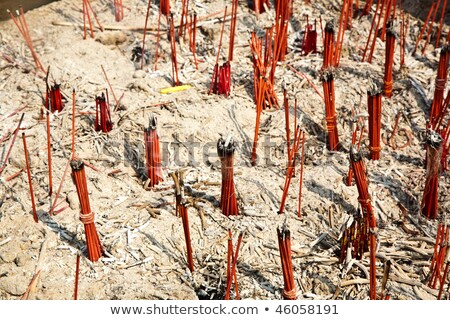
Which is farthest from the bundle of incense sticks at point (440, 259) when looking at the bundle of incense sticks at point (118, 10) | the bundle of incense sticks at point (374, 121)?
the bundle of incense sticks at point (118, 10)

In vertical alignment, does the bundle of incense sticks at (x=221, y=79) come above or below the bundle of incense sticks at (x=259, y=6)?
below

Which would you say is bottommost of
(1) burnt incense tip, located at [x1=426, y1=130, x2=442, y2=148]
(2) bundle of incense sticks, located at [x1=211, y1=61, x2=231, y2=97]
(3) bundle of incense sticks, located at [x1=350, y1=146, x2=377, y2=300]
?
(3) bundle of incense sticks, located at [x1=350, y1=146, x2=377, y2=300]

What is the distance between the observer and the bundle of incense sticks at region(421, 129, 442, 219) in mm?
2936

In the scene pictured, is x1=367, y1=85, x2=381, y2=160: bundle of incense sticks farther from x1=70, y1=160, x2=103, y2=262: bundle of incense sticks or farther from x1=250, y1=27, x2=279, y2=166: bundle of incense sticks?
x1=70, y1=160, x2=103, y2=262: bundle of incense sticks

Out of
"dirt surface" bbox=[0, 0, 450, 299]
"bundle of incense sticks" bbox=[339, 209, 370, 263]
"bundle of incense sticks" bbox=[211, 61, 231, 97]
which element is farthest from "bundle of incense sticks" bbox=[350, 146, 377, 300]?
"bundle of incense sticks" bbox=[211, 61, 231, 97]

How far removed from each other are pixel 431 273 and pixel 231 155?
1001 millimetres

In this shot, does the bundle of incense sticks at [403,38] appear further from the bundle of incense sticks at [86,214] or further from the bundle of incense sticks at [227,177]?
the bundle of incense sticks at [86,214]

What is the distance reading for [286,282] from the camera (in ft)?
8.32

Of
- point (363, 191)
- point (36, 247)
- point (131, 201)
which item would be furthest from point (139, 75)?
point (363, 191)

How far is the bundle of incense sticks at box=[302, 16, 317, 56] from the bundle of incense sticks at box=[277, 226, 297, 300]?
1.77 m

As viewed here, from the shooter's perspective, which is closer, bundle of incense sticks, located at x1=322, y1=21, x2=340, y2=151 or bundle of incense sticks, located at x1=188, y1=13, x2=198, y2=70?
bundle of incense sticks, located at x1=322, y1=21, x2=340, y2=151

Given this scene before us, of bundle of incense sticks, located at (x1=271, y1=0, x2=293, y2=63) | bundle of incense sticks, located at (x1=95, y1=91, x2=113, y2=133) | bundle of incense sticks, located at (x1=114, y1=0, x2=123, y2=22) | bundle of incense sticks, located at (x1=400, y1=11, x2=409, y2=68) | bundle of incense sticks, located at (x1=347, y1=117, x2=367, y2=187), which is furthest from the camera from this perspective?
bundle of incense sticks, located at (x1=114, y1=0, x2=123, y2=22)

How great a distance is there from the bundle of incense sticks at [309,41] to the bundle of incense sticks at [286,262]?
1.77 metres

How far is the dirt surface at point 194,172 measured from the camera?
9.00 ft
